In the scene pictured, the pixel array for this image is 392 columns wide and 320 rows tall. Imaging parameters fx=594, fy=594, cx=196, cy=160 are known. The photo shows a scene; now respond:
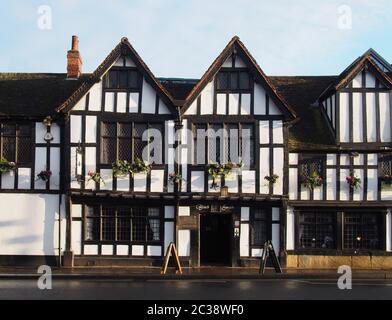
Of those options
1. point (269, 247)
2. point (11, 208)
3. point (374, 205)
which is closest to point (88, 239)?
point (11, 208)

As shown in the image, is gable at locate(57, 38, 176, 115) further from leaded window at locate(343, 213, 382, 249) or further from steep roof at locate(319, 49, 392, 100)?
leaded window at locate(343, 213, 382, 249)

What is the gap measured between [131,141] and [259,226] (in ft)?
19.0

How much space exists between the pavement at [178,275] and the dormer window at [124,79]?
22.1 ft

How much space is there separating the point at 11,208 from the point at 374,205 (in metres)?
13.6

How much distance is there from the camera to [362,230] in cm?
2281

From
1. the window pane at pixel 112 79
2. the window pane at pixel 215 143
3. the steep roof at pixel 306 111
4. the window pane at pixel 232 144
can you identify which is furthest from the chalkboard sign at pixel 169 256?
the window pane at pixel 112 79

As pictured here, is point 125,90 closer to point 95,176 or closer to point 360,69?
point 95,176

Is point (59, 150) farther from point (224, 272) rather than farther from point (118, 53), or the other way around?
point (224, 272)

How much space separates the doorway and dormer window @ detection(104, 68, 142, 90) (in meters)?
5.62

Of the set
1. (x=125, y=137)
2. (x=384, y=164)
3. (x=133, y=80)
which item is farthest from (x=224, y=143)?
(x=384, y=164)

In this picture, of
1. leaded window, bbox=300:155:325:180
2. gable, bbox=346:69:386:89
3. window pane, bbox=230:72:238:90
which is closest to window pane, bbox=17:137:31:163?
window pane, bbox=230:72:238:90

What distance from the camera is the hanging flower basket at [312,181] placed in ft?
72.8

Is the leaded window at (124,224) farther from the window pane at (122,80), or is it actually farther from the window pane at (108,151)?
the window pane at (122,80)
